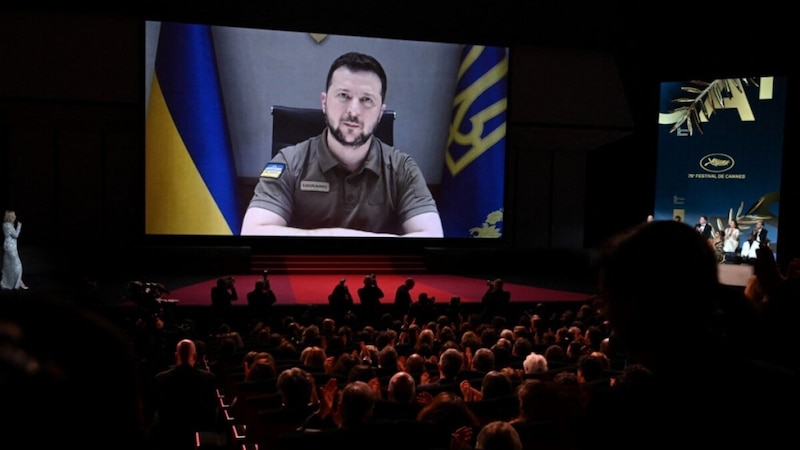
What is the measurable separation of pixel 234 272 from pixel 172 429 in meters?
10.7

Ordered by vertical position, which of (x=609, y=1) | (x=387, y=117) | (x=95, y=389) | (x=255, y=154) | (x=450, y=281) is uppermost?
(x=609, y=1)

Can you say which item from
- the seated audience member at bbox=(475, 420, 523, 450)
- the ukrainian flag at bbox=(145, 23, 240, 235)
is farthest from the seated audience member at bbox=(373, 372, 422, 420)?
the ukrainian flag at bbox=(145, 23, 240, 235)

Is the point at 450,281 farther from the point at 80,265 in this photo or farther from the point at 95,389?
the point at 95,389

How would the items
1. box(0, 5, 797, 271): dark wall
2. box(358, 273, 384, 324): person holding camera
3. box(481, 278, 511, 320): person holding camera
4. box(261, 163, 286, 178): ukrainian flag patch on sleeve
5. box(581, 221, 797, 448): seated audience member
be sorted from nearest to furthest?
box(581, 221, 797, 448): seated audience member, box(358, 273, 384, 324): person holding camera, box(481, 278, 511, 320): person holding camera, box(0, 5, 797, 271): dark wall, box(261, 163, 286, 178): ukrainian flag patch on sleeve

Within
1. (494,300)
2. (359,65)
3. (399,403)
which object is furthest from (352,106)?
(399,403)

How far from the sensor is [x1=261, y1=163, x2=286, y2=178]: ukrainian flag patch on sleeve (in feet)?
47.0

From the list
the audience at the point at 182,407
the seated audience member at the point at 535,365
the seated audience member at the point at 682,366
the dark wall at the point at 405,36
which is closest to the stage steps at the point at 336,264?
the dark wall at the point at 405,36

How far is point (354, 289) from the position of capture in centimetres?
1255

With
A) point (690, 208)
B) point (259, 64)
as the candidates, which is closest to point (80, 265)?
point (259, 64)

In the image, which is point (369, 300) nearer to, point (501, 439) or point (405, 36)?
point (501, 439)

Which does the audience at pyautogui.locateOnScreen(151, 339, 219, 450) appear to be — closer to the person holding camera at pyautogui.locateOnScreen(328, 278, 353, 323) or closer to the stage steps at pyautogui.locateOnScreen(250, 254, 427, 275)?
the person holding camera at pyautogui.locateOnScreen(328, 278, 353, 323)

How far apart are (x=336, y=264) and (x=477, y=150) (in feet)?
15.3

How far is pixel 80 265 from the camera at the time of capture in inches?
539

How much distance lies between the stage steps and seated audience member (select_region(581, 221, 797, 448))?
45.4 ft
